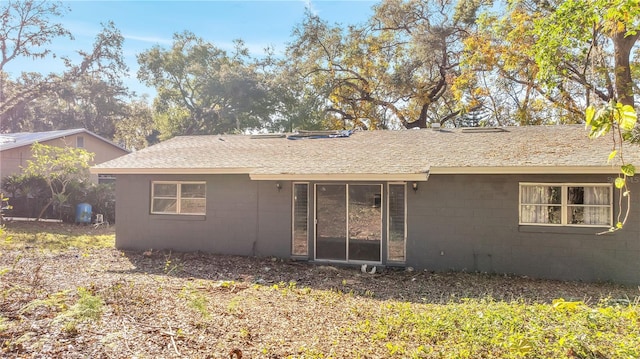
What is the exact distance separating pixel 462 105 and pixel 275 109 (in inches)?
470

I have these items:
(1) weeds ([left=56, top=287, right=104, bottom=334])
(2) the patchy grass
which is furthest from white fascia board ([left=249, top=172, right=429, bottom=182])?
(2) the patchy grass

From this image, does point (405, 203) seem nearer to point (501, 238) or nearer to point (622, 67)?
point (501, 238)

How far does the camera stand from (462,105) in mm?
20484

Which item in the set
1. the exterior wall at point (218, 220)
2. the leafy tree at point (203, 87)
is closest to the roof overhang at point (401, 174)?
the exterior wall at point (218, 220)

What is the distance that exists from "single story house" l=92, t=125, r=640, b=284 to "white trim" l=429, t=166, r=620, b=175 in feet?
0.06

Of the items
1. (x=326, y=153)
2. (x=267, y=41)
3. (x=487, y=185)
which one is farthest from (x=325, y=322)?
(x=267, y=41)

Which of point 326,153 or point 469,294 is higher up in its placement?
point 326,153

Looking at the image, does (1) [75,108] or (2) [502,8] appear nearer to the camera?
(2) [502,8]

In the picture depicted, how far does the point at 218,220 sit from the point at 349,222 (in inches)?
135

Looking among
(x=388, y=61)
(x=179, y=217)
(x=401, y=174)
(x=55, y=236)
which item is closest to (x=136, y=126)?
(x=388, y=61)

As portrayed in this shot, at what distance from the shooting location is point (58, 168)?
1697cm

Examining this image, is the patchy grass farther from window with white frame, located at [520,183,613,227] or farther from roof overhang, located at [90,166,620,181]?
window with white frame, located at [520,183,613,227]

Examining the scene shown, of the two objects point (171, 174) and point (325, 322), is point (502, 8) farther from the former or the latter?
point (325, 322)

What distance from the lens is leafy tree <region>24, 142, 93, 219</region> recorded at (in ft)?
51.1
